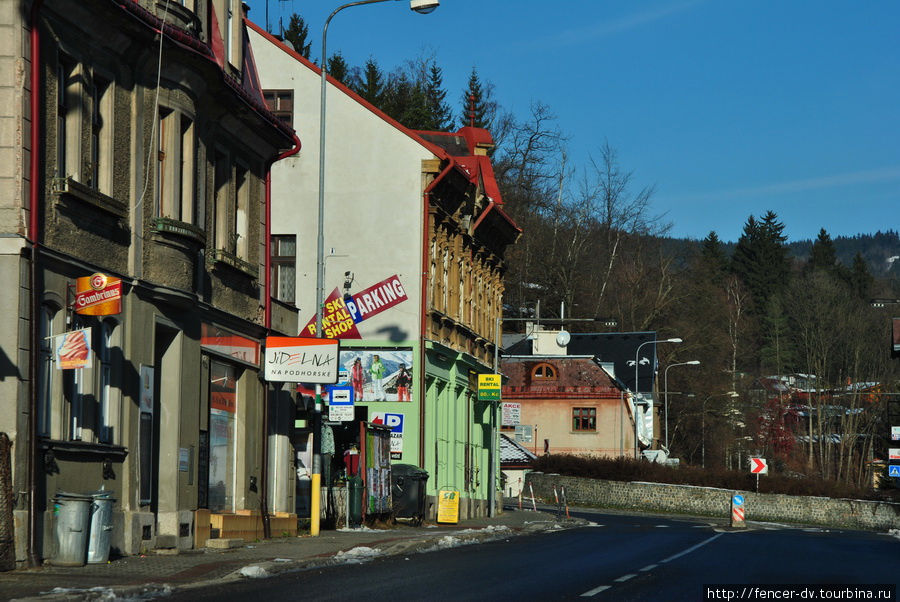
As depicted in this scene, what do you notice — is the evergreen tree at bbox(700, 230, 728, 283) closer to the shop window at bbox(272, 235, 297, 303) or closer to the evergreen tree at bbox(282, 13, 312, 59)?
the evergreen tree at bbox(282, 13, 312, 59)

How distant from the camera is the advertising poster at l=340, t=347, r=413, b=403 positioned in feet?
128

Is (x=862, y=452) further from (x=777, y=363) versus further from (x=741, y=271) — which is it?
(x=741, y=271)

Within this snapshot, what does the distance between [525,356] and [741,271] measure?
246 ft

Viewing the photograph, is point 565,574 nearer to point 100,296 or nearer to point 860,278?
point 100,296

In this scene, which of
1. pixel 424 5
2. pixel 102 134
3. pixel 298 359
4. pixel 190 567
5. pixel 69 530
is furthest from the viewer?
pixel 424 5

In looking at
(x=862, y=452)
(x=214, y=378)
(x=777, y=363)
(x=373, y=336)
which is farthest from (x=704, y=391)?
(x=214, y=378)

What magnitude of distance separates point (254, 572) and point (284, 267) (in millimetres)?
22679

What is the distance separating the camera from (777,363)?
110 m

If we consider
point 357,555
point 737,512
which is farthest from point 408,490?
point 737,512

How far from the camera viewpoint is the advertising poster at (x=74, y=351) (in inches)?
687

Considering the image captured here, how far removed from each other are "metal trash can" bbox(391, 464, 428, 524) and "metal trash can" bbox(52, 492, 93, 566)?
17767mm

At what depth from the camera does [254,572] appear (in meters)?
16.8

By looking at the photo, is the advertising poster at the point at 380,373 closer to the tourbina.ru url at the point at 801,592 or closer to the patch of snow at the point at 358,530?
the patch of snow at the point at 358,530

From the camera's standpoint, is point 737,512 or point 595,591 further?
point 737,512
